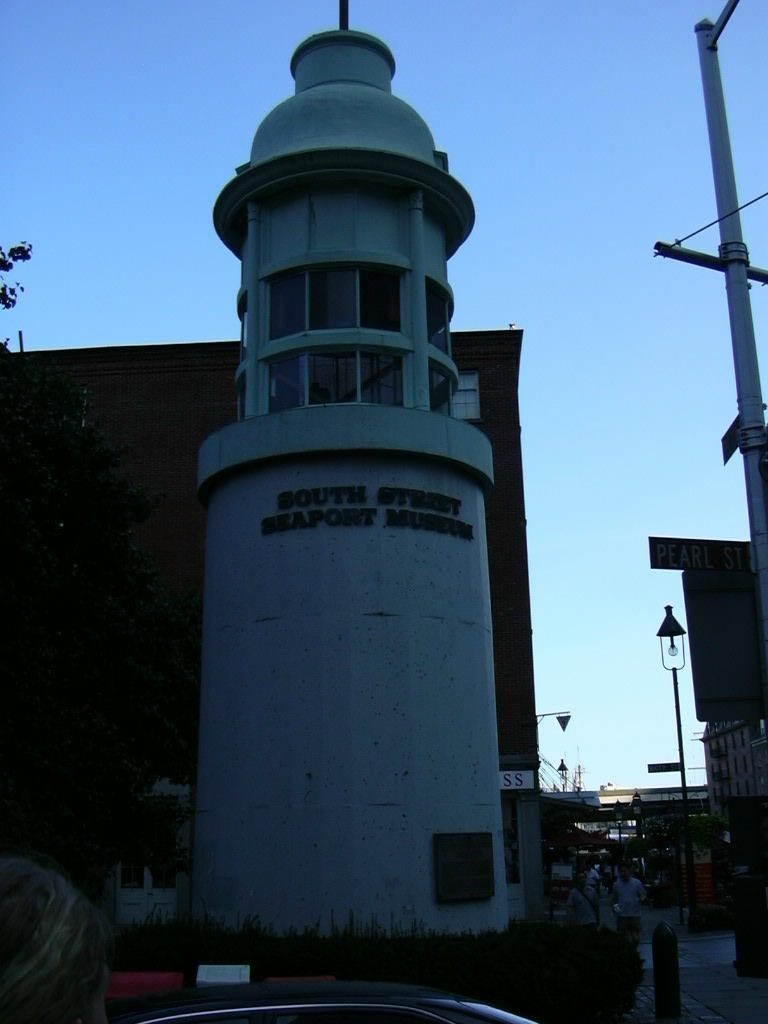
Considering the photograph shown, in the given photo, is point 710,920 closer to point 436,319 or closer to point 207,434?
point 207,434

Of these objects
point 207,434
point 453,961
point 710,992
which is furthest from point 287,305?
point 207,434

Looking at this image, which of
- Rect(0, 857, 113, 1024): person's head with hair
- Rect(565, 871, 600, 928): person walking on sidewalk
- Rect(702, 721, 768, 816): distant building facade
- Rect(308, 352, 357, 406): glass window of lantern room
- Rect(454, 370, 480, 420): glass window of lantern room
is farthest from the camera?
Rect(702, 721, 768, 816): distant building facade

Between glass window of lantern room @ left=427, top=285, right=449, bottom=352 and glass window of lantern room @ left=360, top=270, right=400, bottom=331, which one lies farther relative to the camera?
glass window of lantern room @ left=427, top=285, right=449, bottom=352

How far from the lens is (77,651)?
19.0m

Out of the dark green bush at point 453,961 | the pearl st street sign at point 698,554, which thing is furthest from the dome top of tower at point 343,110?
the dark green bush at point 453,961

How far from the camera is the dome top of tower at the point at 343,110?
611 inches

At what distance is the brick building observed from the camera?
100 ft

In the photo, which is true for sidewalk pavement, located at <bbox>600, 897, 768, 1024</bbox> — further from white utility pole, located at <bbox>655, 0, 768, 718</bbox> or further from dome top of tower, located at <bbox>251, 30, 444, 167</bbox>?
dome top of tower, located at <bbox>251, 30, 444, 167</bbox>

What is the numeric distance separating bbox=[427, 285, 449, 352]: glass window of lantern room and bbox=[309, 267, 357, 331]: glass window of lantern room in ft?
4.52

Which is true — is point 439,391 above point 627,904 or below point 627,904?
above

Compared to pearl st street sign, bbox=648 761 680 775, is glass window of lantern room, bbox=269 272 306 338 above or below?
above

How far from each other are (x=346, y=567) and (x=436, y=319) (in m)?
4.56

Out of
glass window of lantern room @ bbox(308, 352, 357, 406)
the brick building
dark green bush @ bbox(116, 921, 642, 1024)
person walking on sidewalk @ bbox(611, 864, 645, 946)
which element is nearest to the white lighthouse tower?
glass window of lantern room @ bbox(308, 352, 357, 406)

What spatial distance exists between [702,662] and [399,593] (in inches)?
221
